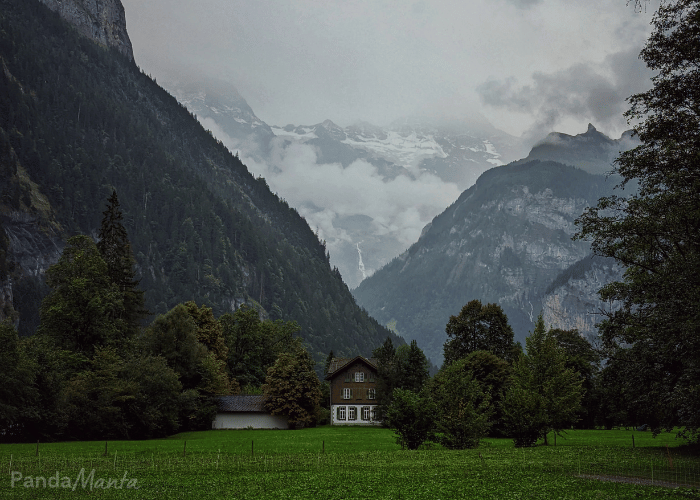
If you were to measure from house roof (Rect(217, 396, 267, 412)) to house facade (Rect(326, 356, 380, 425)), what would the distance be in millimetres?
17041

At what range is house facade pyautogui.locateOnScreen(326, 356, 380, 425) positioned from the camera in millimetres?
94438

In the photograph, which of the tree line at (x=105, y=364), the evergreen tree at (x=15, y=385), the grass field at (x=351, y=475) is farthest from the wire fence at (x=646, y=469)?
the tree line at (x=105, y=364)

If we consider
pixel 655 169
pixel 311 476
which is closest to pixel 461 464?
pixel 311 476

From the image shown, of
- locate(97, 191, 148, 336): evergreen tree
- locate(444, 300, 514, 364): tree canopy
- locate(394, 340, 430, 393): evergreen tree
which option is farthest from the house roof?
locate(444, 300, 514, 364): tree canopy

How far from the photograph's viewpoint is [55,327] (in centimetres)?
6325

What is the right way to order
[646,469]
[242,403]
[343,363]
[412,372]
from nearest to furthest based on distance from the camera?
[646,469]
[242,403]
[412,372]
[343,363]

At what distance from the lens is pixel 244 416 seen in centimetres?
7912

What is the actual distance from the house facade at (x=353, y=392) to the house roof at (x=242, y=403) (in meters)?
17.0

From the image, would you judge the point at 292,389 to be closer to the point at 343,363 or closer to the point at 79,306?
the point at 343,363

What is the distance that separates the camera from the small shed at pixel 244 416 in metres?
78.5

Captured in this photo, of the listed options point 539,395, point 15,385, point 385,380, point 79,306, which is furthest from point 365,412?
point 15,385

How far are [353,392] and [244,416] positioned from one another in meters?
22.2

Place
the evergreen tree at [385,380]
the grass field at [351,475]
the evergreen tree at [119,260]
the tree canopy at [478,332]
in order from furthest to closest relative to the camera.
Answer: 1. the tree canopy at [478,332]
2. the evergreen tree at [385,380]
3. the evergreen tree at [119,260]
4. the grass field at [351,475]

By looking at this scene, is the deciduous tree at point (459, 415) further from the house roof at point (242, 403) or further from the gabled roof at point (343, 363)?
the gabled roof at point (343, 363)
